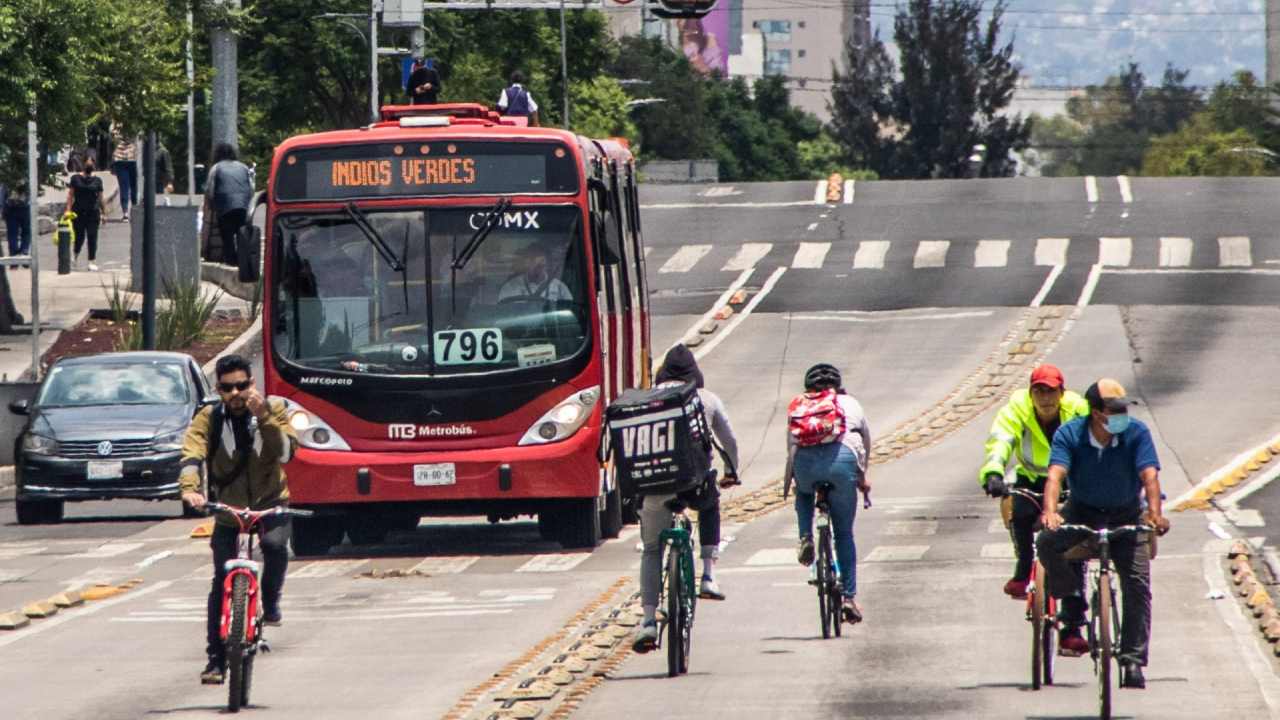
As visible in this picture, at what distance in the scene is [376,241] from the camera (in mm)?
20141

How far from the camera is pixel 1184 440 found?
2838 cm

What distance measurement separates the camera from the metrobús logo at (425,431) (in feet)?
65.7

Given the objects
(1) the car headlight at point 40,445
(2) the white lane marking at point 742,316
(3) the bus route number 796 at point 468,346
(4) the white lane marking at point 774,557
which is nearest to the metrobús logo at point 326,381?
(3) the bus route number 796 at point 468,346

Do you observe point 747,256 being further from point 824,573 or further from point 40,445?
point 824,573

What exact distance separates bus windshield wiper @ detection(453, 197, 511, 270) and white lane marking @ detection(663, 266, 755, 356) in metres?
16.6

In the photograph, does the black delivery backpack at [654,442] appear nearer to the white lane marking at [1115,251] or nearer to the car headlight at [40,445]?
the car headlight at [40,445]

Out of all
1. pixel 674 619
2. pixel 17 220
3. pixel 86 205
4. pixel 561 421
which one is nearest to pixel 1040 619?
pixel 674 619

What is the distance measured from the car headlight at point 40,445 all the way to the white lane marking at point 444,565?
5511 millimetres

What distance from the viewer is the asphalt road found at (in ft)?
41.2

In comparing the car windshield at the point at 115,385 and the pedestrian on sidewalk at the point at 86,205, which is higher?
the pedestrian on sidewalk at the point at 86,205

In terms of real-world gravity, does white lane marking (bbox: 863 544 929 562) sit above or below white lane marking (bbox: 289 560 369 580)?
above

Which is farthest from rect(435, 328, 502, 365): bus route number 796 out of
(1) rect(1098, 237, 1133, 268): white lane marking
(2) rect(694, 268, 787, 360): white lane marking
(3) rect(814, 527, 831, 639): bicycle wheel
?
(1) rect(1098, 237, 1133, 268): white lane marking

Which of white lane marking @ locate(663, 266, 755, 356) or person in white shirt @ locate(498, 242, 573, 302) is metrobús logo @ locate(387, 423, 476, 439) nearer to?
person in white shirt @ locate(498, 242, 573, 302)

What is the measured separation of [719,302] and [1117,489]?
96.9ft
